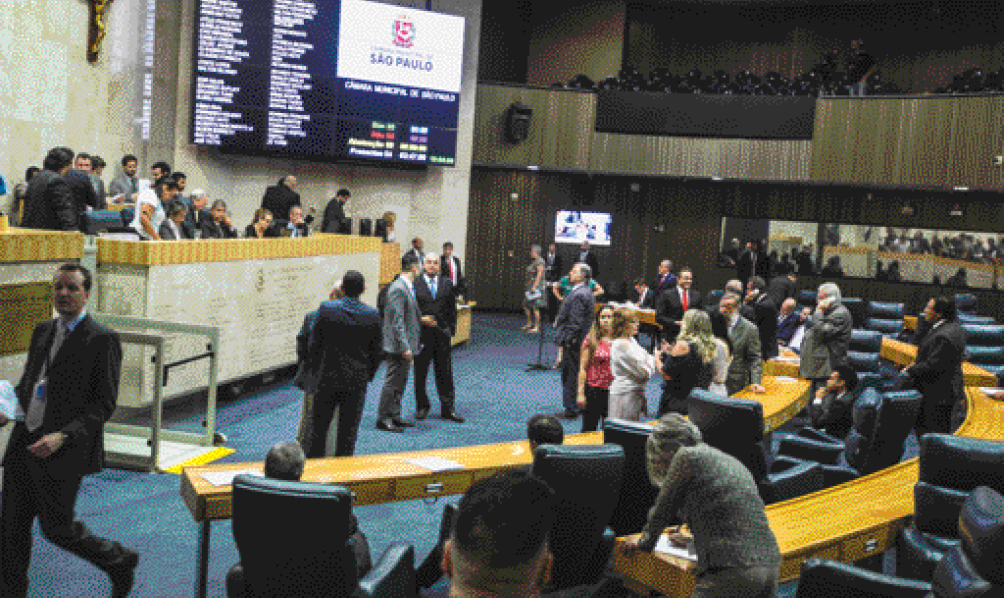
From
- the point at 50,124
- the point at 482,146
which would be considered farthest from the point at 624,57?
the point at 50,124

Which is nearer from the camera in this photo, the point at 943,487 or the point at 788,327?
the point at 943,487

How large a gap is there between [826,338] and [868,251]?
29.7 ft

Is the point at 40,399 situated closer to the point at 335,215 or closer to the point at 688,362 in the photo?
the point at 688,362

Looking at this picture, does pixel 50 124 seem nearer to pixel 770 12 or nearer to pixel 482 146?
pixel 482 146

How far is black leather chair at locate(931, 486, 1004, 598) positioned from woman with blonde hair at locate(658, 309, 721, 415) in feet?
9.92

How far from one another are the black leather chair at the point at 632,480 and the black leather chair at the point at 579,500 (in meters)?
0.54

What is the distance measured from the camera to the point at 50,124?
32.6 feet

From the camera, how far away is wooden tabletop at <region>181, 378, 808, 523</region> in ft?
13.8

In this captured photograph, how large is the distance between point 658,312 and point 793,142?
6121 mm

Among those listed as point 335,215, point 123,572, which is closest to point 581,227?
point 335,215

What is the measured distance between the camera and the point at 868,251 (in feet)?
55.9

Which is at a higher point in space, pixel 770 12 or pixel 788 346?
pixel 770 12

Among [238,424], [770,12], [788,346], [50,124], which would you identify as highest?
[770,12]

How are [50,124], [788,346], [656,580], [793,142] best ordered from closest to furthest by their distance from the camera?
[656,580]
[50,124]
[788,346]
[793,142]
